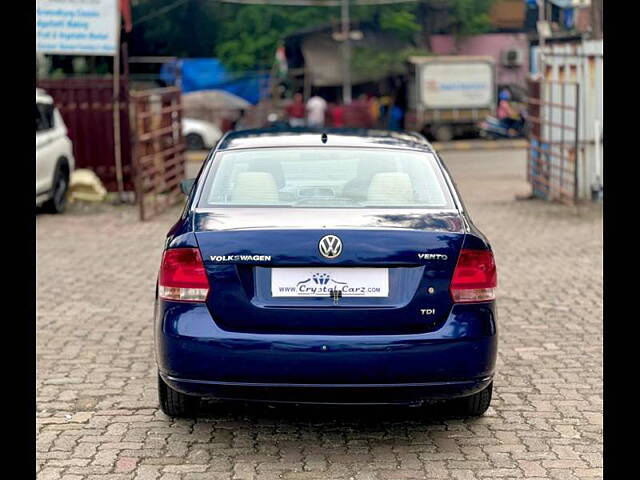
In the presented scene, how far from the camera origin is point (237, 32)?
141ft

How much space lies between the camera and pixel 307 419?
612cm

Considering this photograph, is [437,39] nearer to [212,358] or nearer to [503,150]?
[503,150]

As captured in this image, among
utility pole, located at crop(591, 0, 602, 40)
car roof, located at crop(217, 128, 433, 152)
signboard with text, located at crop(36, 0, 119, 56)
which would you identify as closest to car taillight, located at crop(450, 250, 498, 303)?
car roof, located at crop(217, 128, 433, 152)

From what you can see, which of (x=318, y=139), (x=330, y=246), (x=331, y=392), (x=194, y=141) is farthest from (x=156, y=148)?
(x=194, y=141)

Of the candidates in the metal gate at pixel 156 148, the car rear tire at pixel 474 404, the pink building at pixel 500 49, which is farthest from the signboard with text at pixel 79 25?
the pink building at pixel 500 49

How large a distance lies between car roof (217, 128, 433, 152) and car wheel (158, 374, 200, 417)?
1411mm

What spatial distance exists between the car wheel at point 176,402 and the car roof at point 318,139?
55.6 inches

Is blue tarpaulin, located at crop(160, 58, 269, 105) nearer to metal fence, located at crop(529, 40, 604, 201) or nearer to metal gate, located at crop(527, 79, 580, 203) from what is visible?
metal gate, located at crop(527, 79, 580, 203)

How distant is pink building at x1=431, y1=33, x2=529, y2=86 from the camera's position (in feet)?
140

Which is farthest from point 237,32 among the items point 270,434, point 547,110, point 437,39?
point 270,434

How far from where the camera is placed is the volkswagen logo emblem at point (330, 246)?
5.24 m

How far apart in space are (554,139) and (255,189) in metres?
12.3
